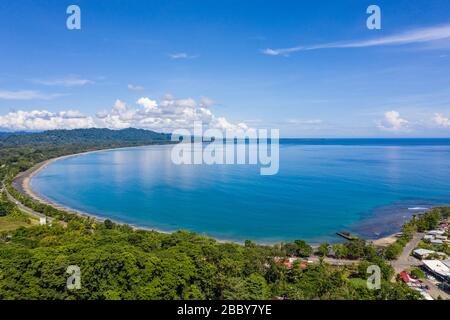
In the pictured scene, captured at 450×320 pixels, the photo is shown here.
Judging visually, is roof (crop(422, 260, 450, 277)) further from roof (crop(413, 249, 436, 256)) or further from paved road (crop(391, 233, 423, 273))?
roof (crop(413, 249, 436, 256))

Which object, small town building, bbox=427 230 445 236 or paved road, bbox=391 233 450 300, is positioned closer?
paved road, bbox=391 233 450 300

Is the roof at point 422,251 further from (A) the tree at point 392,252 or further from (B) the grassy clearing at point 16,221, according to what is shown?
(B) the grassy clearing at point 16,221

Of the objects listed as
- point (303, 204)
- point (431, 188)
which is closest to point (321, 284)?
point (303, 204)

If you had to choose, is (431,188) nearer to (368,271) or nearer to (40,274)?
(368,271)

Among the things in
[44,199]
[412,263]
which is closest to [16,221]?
[44,199]

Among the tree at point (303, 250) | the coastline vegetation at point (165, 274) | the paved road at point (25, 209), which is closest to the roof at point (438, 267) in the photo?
the coastline vegetation at point (165, 274)

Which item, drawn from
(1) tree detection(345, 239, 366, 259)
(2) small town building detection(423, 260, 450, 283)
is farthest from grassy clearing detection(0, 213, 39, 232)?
(2) small town building detection(423, 260, 450, 283)

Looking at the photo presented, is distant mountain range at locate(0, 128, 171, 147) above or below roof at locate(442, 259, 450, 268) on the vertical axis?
above
